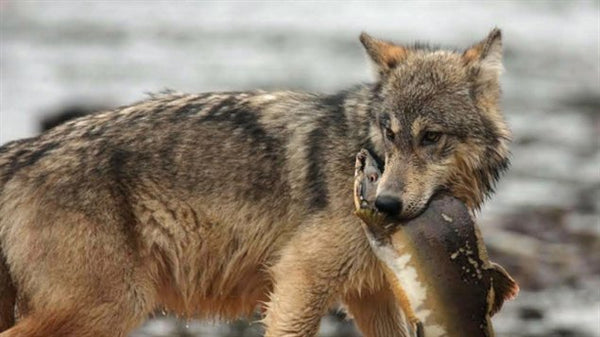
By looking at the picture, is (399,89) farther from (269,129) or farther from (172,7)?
(172,7)

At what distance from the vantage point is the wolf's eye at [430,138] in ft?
26.7

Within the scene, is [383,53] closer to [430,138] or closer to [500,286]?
[430,138]

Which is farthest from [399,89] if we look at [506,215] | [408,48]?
[506,215]

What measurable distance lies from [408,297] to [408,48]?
5.34 feet

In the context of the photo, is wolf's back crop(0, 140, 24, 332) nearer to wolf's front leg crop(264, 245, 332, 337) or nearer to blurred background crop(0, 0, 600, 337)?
wolf's front leg crop(264, 245, 332, 337)

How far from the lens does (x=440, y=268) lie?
788 cm

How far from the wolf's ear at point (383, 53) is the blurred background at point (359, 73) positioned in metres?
2.66

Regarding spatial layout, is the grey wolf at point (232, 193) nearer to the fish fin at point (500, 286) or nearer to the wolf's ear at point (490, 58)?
the wolf's ear at point (490, 58)

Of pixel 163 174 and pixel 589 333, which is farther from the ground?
pixel 163 174

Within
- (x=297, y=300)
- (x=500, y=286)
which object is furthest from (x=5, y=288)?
(x=500, y=286)

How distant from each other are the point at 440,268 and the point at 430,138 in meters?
0.72

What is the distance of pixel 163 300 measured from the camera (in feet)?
29.0

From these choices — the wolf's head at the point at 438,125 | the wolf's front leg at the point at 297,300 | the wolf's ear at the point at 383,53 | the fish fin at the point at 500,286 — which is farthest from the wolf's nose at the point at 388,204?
the wolf's ear at the point at 383,53

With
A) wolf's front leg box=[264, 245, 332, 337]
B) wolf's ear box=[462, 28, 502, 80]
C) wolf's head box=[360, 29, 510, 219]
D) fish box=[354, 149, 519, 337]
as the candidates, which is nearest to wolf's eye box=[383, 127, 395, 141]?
wolf's head box=[360, 29, 510, 219]
